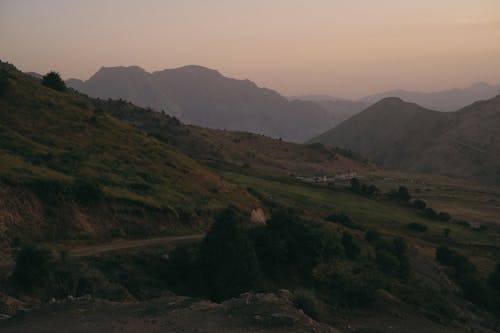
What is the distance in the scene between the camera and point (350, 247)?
3164cm

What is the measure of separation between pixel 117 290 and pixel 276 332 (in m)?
8.76


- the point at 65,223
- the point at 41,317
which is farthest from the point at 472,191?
the point at 41,317

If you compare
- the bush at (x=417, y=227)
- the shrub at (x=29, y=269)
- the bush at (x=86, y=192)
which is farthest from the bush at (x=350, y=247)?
the bush at (x=417, y=227)

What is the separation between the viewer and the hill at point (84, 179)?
27234mm

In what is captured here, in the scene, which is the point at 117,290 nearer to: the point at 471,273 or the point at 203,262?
the point at 203,262

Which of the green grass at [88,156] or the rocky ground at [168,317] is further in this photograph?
the green grass at [88,156]

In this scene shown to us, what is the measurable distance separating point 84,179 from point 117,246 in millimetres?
6731

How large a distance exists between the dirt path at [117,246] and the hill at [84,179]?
1536 mm

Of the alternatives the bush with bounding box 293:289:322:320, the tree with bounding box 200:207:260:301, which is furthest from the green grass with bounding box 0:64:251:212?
the bush with bounding box 293:289:322:320

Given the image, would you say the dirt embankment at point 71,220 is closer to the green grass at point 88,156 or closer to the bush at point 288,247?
the green grass at point 88,156

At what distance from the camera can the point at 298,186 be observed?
235 ft

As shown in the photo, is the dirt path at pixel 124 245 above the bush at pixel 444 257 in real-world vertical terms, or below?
above

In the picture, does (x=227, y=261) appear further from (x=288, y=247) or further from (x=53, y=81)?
(x=53, y=81)

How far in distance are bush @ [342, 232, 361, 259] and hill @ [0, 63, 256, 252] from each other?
962 cm
